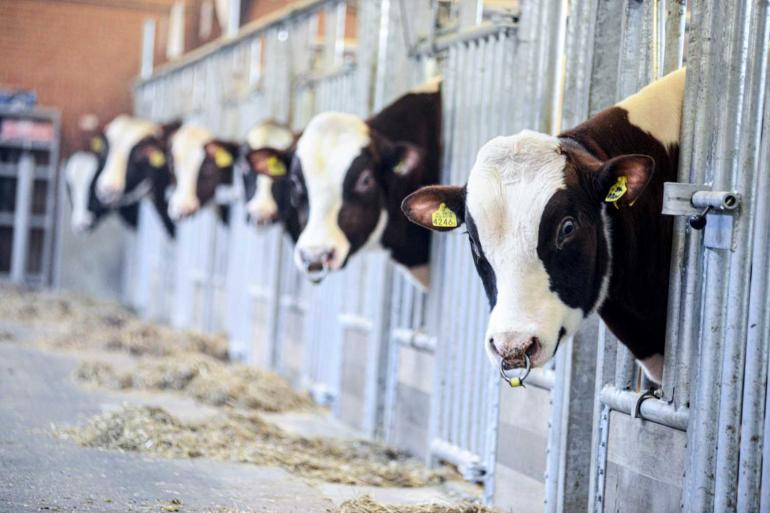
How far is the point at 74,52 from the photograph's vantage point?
17.8 metres

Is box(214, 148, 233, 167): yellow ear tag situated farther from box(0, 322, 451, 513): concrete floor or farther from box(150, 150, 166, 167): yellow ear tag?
box(0, 322, 451, 513): concrete floor

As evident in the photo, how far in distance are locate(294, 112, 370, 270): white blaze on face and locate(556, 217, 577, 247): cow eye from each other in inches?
100

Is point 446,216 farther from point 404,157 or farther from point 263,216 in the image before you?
point 263,216

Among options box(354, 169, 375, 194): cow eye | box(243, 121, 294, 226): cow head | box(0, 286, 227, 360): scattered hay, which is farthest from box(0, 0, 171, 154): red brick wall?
box(354, 169, 375, 194): cow eye

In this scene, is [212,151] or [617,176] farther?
[212,151]

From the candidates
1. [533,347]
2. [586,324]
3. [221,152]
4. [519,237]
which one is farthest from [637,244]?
[221,152]

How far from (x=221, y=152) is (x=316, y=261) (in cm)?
452

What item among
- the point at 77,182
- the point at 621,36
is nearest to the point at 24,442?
the point at 621,36

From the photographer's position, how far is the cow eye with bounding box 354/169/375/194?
642 centimetres

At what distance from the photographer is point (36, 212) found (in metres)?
17.5

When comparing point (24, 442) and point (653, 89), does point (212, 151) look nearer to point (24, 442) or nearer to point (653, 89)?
point (24, 442)

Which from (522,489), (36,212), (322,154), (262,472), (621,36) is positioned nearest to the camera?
(621,36)

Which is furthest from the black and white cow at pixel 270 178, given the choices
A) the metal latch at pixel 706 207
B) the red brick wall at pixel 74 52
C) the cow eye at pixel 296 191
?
the red brick wall at pixel 74 52

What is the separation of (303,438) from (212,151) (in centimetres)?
434
